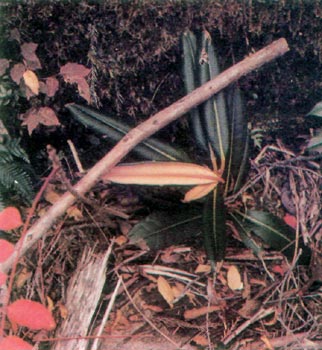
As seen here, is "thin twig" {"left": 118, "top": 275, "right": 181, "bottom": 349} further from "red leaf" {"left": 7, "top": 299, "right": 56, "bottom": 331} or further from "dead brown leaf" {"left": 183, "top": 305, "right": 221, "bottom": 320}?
"red leaf" {"left": 7, "top": 299, "right": 56, "bottom": 331}

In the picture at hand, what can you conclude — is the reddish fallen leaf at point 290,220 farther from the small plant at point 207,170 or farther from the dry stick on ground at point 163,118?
the dry stick on ground at point 163,118

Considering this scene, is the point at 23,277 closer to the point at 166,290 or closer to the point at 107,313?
the point at 107,313

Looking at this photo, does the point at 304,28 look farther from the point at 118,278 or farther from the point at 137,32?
the point at 118,278

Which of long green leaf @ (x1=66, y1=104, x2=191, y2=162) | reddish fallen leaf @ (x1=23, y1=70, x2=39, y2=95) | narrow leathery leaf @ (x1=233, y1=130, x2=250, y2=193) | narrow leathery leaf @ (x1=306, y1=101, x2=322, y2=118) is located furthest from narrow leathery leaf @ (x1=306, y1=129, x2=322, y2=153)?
reddish fallen leaf @ (x1=23, y1=70, x2=39, y2=95)

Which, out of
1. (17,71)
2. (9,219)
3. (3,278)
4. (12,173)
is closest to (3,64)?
(17,71)

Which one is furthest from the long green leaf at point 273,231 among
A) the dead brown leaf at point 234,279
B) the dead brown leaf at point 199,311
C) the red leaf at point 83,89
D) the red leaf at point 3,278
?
the red leaf at point 3,278
